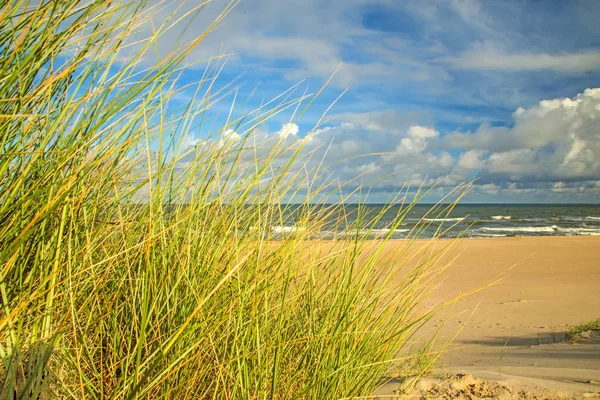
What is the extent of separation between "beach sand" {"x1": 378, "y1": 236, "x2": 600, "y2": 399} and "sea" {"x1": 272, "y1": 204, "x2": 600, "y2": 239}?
13.1 inches

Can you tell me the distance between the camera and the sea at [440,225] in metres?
2.04

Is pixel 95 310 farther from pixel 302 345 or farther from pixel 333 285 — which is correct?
pixel 333 285

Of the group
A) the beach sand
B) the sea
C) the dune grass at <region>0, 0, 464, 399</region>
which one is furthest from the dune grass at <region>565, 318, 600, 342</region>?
the dune grass at <region>0, 0, 464, 399</region>

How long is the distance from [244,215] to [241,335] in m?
0.62

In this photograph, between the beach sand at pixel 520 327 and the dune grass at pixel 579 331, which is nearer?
the beach sand at pixel 520 327

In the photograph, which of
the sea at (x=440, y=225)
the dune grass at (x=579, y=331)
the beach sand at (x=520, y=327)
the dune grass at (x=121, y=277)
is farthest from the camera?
the dune grass at (x=579, y=331)

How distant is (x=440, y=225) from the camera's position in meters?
1.98

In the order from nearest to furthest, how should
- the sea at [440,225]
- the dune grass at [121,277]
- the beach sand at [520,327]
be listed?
1. the dune grass at [121,277]
2. the sea at [440,225]
3. the beach sand at [520,327]

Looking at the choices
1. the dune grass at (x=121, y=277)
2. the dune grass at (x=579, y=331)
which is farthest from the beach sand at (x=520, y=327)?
the dune grass at (x=121, y=277)

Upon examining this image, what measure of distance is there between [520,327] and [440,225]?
17.1 feet

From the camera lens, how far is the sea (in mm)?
2041

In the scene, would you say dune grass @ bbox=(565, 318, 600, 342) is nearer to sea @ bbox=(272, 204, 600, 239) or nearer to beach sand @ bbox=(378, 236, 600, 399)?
beach sand @ bbox=(378, 236, 600, 399)

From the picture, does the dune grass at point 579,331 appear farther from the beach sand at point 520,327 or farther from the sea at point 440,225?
the sea at point 440,225

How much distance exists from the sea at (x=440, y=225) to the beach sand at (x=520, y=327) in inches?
13.1
